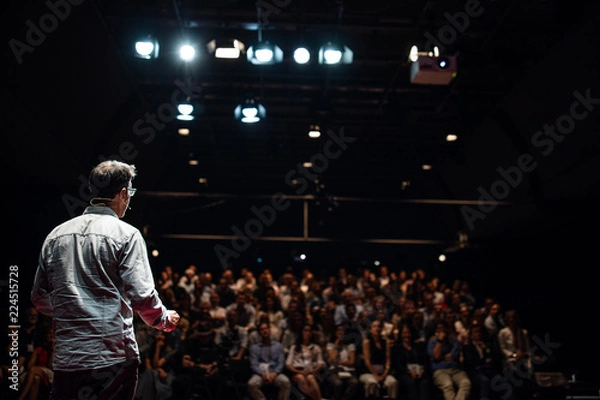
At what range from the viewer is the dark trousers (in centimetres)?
170

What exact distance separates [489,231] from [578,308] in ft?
8.35

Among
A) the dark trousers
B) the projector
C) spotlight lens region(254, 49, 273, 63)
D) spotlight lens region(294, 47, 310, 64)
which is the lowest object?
the dark trousers

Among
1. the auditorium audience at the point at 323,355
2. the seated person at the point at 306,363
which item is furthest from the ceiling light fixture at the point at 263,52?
A: the seated person at the point at 306,363

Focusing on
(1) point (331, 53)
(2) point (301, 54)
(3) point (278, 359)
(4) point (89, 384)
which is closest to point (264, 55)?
(2) point (301, 54)

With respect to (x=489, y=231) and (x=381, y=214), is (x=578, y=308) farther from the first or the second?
(x=381, y=214)

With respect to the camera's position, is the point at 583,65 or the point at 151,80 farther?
the point at 151,80

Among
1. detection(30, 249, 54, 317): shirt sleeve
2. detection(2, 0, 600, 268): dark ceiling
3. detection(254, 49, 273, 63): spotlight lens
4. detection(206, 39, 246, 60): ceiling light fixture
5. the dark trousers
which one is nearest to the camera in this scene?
the dark trousers

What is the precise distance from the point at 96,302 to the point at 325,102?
21.7 ft

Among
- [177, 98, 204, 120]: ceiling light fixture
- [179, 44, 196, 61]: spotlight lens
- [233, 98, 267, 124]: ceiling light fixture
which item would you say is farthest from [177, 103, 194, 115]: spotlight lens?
[179, 44, 196, 61]: spotlight lens

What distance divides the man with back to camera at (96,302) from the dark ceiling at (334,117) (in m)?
3.63

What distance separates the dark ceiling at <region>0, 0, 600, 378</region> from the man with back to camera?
3633 mm

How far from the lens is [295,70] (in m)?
7.83

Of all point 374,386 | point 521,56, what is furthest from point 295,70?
point 374,386

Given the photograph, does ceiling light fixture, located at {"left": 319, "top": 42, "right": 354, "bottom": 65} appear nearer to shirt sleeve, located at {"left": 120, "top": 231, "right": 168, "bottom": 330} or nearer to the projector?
the projector
